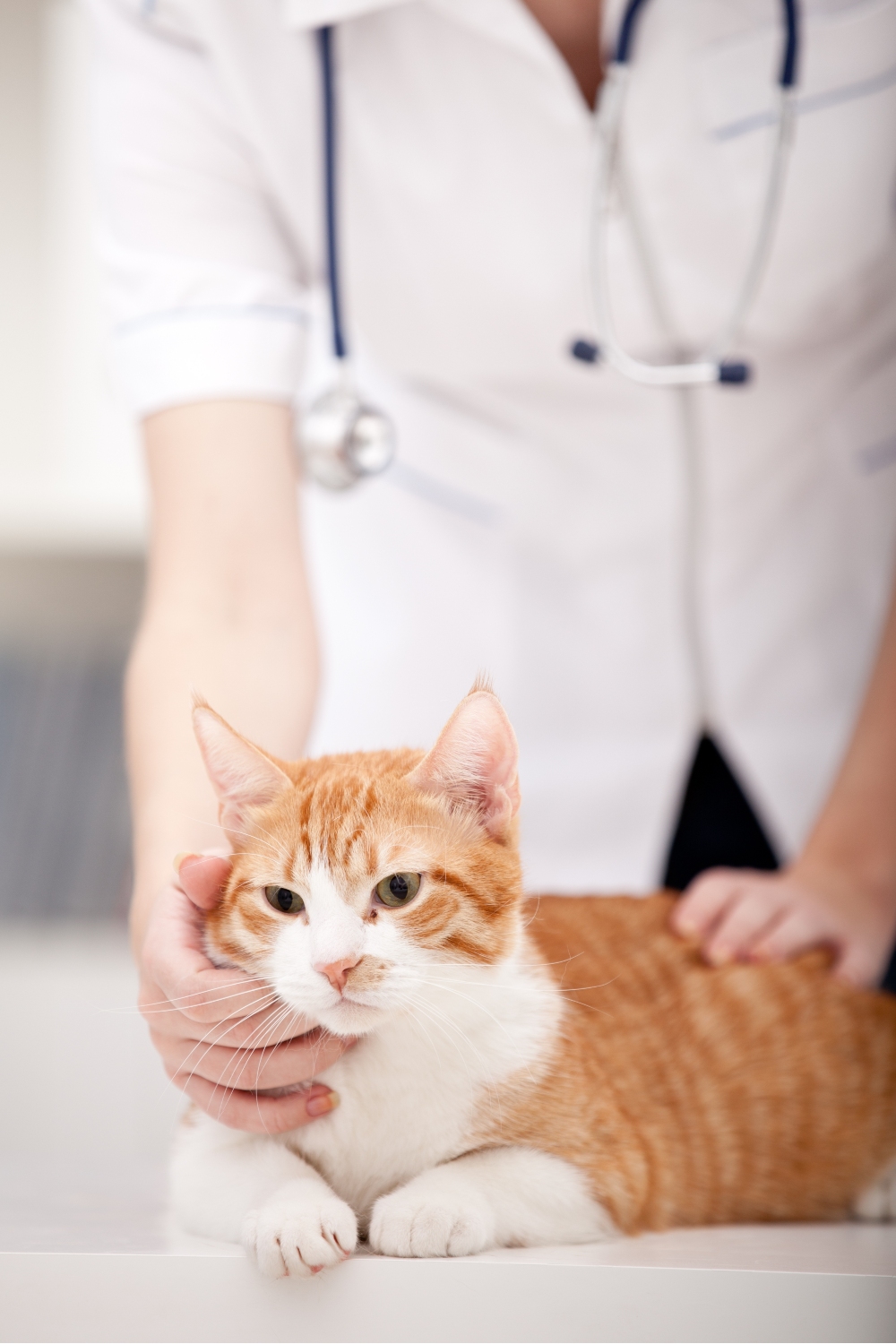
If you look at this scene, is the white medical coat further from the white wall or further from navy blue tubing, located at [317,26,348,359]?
the white wall

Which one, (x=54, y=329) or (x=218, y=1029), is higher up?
(x=54, y=329)

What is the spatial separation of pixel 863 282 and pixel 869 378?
0.31 ft

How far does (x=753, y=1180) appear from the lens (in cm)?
92

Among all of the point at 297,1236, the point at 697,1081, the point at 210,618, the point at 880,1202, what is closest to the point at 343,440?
the point at 210,618

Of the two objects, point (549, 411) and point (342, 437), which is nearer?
point (342, 437)

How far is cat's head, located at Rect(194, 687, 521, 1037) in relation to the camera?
2.06ft

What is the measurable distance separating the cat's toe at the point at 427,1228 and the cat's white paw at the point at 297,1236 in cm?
2

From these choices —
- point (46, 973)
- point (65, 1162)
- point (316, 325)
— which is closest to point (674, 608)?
point (316, 325)

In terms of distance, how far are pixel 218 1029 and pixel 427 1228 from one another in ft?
0.52

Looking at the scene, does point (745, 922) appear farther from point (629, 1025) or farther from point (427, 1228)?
point (427, 1228)

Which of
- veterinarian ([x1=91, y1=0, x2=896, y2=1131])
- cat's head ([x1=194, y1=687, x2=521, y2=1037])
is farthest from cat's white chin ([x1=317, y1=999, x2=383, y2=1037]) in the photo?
veterinarian ([x1=91, y1=0, x2=896, y2=1131])

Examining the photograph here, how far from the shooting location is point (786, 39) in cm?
87

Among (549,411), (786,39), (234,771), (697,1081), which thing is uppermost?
(786,39)

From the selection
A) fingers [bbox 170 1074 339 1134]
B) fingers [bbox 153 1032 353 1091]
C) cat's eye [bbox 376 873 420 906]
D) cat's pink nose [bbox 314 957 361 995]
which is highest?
cat's eye [bbox 376 873 420 906]
